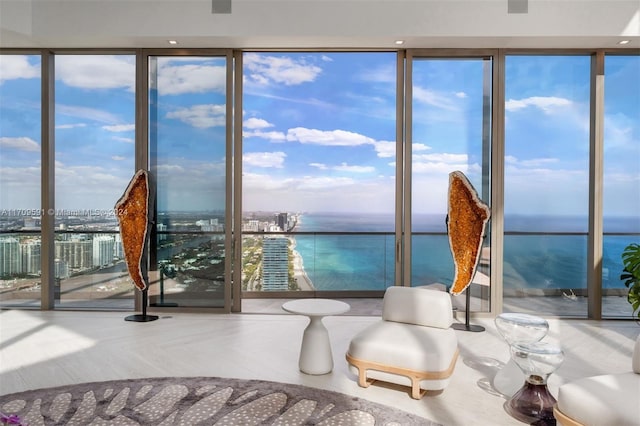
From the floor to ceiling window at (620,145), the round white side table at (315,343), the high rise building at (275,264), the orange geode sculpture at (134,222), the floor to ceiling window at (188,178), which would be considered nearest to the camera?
the round white side table at (315,343)

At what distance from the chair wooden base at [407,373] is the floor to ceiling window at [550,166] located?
8.31 ft

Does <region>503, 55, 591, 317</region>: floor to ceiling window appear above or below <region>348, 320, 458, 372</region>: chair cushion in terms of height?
above

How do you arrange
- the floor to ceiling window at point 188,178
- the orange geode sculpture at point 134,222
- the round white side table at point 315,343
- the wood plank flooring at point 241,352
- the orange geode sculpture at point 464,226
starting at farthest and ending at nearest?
1. the floor to ceiling window at point 188,178
2. the orange geode sculpture at point 134,222
3. the orange geode sculpture at point 464,226
4. the round white side table at point 315,343
5. the wood plank flooring at point 241,352

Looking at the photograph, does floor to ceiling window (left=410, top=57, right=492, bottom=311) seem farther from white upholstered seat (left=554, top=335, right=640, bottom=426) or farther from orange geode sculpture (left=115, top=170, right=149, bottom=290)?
orange geode sculpture (left=115, top=170, right=149, bottom=290)

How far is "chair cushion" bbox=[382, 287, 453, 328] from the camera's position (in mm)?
→ 3219

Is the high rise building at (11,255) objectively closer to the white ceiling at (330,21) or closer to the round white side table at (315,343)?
the white ceiling at (330,21)

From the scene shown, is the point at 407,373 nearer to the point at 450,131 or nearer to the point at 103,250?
the point at 450,131

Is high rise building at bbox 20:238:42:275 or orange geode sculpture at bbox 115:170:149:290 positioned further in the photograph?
high rise building at bbox 20:238:42:275

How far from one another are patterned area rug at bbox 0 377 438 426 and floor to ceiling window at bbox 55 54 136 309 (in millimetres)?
2447

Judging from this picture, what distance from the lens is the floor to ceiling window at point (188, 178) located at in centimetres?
495

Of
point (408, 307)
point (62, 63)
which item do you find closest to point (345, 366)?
point (408, 307)

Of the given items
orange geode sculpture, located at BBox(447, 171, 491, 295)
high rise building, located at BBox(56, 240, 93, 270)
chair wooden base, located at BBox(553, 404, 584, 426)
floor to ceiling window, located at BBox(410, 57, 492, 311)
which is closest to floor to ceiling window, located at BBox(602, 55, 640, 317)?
floor to ceiling window, located at BBox(410, 57, 492, 311)

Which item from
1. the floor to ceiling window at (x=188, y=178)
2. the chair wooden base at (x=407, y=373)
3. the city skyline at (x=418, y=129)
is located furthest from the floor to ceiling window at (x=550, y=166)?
the floor to ceiling window at (x=188, y=178)

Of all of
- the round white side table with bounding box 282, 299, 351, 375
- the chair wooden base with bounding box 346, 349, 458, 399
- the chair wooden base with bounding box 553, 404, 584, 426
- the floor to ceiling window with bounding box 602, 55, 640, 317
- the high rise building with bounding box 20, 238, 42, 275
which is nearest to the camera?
the chair wooden base with bounding box 553, 404, 584, 426
